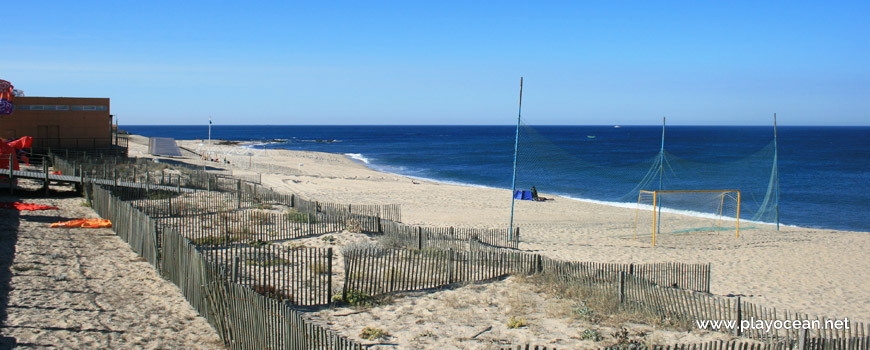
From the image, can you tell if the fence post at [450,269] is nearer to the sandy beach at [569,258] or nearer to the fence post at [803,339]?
the sandy beach at [569,258]

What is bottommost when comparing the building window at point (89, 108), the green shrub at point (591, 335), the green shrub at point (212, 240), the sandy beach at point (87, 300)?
the sandy beach at point (87, 300)

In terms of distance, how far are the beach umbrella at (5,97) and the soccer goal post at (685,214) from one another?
2841cm

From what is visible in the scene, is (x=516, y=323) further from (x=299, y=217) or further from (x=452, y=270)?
(x=299, y=217)

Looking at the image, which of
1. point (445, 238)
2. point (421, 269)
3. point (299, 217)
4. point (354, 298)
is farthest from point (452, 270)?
point (299, 217)

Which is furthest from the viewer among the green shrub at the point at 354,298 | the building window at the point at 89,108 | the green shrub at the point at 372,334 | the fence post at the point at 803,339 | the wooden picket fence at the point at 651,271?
the building window at the point at 89,108

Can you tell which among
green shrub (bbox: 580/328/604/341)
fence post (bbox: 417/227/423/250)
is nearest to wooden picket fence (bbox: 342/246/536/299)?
fence post (bbox: 417/227/423/250)

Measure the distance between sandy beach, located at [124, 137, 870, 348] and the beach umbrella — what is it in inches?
543

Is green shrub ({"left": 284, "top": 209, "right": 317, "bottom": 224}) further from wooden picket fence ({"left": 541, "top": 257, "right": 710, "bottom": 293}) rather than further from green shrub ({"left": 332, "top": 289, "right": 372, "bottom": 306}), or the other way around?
wooden picket fence ({"left": 541, "top": 257, "right": 710, "bottom": 293})

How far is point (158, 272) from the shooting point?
12391 millimetres

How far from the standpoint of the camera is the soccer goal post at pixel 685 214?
83.4 ft

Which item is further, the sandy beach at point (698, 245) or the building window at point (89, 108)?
the building window at point (89, 108)

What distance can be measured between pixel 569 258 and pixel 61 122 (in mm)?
32454

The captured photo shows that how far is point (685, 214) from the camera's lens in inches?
1308

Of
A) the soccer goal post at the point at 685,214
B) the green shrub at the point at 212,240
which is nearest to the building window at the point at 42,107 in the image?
the green shrub at the point at 212,240
